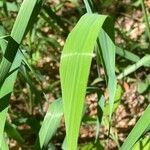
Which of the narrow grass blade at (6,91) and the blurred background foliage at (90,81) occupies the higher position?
the narrow grass blade at (6,91)

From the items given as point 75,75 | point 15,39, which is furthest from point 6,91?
point 75,75

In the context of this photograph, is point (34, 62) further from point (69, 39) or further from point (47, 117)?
point (69, 39)

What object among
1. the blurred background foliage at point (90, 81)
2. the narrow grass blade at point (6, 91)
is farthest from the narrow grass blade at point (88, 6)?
the blurred background foliage at point (90, 81)

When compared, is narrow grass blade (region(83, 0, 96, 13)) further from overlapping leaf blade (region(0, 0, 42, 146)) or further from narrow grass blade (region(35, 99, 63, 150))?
narrow grass blade (region(35, 99, 63, 150))


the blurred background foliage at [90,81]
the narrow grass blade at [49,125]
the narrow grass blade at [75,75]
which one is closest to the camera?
the narrow grass blade at [75,75]

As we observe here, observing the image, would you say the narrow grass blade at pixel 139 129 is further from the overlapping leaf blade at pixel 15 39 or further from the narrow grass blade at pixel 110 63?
the overlapping leaf blade at pixel 15 39

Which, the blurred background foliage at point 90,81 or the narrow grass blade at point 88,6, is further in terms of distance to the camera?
the blurred background foliage at point 90,81
